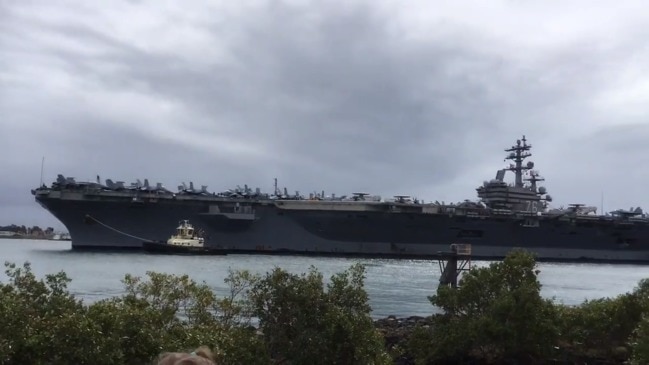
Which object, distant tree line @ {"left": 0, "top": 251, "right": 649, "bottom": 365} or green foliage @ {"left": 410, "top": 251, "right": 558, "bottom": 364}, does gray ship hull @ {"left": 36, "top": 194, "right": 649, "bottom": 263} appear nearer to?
green foliage @ {"left": 410, "top": 251, "right": 558, "bottom": 364}

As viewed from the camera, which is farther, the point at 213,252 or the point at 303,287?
the point at 213,252

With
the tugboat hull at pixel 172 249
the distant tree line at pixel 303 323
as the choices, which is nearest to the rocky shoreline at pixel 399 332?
the distant tree line at pixel 303 323

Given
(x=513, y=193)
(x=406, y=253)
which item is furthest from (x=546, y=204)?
(x=406, y=253)

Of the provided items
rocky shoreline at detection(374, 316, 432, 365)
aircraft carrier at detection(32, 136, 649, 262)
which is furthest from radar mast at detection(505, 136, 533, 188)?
rocky shoreline at detection(374, 316, 432, 365)

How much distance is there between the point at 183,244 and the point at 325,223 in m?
10.4

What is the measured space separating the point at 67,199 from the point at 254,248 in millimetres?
13916

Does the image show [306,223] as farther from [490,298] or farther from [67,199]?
[490,298]

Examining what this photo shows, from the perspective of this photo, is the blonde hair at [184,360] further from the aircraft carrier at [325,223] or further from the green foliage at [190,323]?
the aircraft carrier at [325,223]

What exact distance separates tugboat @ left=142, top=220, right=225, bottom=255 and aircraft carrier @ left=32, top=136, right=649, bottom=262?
1.34m

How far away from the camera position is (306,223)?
4934 centimetres

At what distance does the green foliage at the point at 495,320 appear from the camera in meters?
9.51

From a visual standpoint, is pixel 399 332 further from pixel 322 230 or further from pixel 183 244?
pixel 322 230

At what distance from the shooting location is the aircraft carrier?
46.0 metres

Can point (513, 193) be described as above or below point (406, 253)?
above
